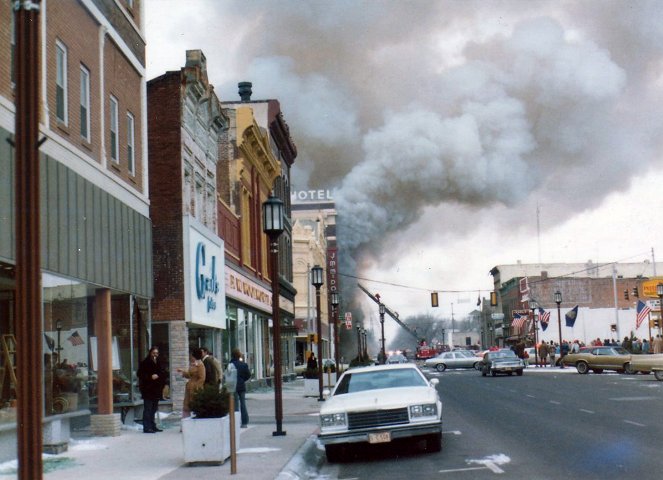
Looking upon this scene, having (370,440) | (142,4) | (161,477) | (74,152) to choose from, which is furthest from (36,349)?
(142,4)

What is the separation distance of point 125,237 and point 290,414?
6904 mm

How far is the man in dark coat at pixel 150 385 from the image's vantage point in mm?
19641

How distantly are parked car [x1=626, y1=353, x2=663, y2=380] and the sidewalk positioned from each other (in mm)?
22234

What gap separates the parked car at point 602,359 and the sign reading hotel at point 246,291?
16.6 metres

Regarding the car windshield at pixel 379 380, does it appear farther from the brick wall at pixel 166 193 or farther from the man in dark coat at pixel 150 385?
the brick wall at pixel 166 193

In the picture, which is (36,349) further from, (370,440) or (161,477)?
(370,440)

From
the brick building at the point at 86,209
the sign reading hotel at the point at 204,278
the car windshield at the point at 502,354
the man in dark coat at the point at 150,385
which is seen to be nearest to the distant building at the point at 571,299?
the car windshield at the point at 502,354

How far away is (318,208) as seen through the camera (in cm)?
12594

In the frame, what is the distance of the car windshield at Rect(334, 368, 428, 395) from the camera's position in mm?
16125

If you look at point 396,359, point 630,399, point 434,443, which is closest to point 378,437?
point 434,443

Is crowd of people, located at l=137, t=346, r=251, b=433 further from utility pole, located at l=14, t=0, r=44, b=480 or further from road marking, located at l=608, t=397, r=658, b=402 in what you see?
utility pole, located at l=14, t=0, r=44, b=480

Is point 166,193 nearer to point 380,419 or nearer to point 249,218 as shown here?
point 380,419

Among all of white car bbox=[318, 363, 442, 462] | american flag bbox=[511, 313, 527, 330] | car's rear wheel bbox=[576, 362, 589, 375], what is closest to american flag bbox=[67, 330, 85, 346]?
white car bbox=[318, 363, 442, 462]

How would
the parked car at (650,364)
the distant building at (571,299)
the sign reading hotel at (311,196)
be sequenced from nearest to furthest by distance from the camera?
the parked car at (650,364)
the distant building at (571,299)
the sign reading hotel at (311,196)
